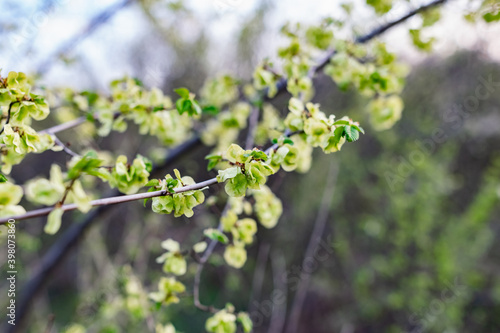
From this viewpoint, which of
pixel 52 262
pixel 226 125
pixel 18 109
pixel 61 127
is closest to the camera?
pixel 18 109

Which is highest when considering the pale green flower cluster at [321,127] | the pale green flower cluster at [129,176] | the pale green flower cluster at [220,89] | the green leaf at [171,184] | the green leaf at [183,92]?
the pale green flower cluster at [220,89]

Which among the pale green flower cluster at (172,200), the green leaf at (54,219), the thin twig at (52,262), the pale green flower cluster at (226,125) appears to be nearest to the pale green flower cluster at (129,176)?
the pale green flower cluster at (172,200)

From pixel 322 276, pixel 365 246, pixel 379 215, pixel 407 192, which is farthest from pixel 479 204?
pixel 322 276

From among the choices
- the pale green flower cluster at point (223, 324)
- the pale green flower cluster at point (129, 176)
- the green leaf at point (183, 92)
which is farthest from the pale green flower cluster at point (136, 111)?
the pale green flower cluster at point (223, 324)

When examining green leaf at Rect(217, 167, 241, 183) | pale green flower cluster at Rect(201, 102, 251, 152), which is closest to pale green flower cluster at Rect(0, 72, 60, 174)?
green leaf at Rect(217, 167, 241, 183)

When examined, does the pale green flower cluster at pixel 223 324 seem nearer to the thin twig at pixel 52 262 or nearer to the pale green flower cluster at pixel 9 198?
the pale green flower cluster at pixel 9 198

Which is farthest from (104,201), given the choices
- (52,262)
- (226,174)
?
(52,262)

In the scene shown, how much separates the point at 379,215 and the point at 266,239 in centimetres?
172

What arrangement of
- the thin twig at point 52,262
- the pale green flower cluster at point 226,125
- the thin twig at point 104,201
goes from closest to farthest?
the thin twig at point 104,201 < the pale green flower cluster at point 226,125 < the thin twig at point 52,262

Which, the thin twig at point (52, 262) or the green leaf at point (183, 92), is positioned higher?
the green leaf at point (183, 92)

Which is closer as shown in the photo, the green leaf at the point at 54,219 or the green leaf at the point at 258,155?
the green leaf at the point at 54,219

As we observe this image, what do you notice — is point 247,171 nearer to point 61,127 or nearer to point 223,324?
point 223,324

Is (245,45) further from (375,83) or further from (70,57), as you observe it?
(375,83)

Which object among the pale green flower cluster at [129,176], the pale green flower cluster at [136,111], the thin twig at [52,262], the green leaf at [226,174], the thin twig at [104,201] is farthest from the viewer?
the thin twig at [52,262]
